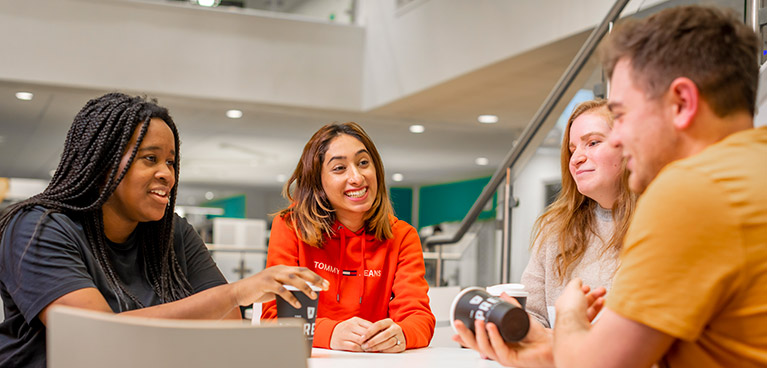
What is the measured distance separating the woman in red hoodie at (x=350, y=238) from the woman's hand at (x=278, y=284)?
0.51 meters

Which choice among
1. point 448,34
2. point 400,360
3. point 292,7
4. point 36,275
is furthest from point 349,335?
point 292,7

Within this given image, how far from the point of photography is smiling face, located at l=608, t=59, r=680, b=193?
95cm

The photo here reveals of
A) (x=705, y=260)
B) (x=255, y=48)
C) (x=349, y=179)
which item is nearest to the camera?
(x=705, y=260)

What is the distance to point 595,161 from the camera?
1.92 metres

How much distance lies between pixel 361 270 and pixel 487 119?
20.7ft

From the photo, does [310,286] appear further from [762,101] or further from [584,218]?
[762,101]

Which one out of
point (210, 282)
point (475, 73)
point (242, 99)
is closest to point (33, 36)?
point (242, 99)

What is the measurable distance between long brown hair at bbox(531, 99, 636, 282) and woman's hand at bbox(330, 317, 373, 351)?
0.63 m

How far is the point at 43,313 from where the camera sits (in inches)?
55.2

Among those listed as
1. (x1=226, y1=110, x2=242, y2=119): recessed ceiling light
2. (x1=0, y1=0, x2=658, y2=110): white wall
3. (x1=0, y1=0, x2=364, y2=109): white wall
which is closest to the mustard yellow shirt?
(x1=0, y1=0, x2=658, y2=110): white wall

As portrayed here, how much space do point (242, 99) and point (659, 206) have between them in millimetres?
6416

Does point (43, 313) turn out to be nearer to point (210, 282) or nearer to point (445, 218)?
point (210, 282)

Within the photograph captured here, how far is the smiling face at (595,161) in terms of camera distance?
1898 millimetres

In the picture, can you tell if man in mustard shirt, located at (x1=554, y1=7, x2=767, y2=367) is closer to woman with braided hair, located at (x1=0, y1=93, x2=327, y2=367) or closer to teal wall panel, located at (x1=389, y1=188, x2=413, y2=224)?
woman with braided hair, located at (x1=0, y1=93, x2=327, y2=367)
